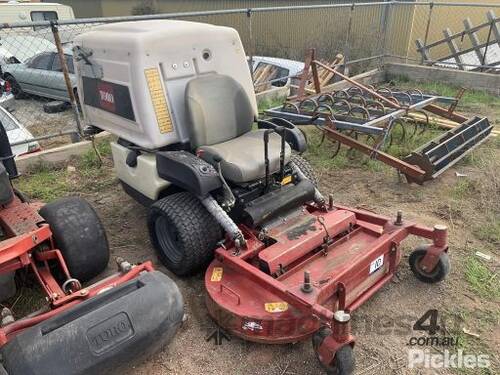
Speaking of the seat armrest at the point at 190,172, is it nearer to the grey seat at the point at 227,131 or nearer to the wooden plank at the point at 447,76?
the grey seat at the point at 227,131

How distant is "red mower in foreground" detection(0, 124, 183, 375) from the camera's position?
1962mm

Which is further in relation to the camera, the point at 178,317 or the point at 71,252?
the point at 71,252

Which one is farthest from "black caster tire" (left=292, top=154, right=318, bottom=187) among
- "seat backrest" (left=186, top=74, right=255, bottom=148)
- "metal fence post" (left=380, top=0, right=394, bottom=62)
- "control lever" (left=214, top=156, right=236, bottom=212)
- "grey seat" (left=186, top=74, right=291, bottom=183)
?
"metal fence post" (left=380, top=0, right=394, bottom=62)

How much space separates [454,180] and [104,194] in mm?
3808

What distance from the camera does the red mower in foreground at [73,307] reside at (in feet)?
6.44

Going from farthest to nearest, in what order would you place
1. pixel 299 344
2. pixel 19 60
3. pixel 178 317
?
pixel 19 60, pixel 299 344, pixel 178 317

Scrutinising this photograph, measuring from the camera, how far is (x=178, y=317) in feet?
7.47

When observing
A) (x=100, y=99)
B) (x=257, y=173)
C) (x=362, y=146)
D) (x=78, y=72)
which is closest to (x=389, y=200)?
(x=362, y=146)

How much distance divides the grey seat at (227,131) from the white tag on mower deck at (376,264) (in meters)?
0.95

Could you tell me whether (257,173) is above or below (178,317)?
above

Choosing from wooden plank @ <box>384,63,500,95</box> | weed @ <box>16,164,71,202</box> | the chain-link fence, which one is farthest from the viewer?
the chain-link fence

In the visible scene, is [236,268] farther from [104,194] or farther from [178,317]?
[104,194]

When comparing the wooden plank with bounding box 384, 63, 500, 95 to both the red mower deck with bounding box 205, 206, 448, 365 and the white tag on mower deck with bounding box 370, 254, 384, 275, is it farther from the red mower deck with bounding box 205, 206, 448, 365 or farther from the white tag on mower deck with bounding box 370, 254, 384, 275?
the white tag on mower deck with bounding box 370, 254, 384, 275

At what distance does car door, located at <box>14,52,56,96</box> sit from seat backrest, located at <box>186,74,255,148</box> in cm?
764
